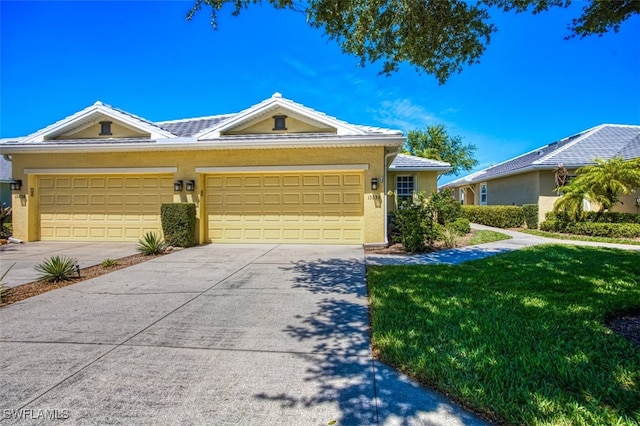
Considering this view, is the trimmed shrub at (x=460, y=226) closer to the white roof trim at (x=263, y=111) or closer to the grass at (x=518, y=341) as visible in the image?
the white roof trim at (x=263, y=111)

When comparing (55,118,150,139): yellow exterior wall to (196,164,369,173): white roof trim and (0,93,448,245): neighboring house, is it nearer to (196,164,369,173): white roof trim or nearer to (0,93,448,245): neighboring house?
(0,93,448,245): neighboring house

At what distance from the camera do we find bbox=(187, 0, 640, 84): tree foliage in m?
5.46

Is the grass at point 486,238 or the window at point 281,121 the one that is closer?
the grass at point 486,238

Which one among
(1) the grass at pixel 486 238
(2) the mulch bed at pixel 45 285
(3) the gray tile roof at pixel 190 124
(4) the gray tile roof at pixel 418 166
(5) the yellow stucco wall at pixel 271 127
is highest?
(3) the gray tile roof at pixel 190 124

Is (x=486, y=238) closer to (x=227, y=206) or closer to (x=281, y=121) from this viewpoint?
(x=281, y=121)

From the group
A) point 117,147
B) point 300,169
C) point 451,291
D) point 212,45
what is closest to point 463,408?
point 451,291

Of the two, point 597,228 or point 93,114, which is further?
point 597,228

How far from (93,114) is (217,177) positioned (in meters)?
5.50

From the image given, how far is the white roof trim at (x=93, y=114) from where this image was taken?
12.0m

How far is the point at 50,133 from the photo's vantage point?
39.8ft

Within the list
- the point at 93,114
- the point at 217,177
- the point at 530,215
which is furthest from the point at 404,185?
the point at 93,114

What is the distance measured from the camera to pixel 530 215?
634 inches

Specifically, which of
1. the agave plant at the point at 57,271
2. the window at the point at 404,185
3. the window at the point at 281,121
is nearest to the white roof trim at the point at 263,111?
the window at the point at 281,121

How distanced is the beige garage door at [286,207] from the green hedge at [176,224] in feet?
3.40
